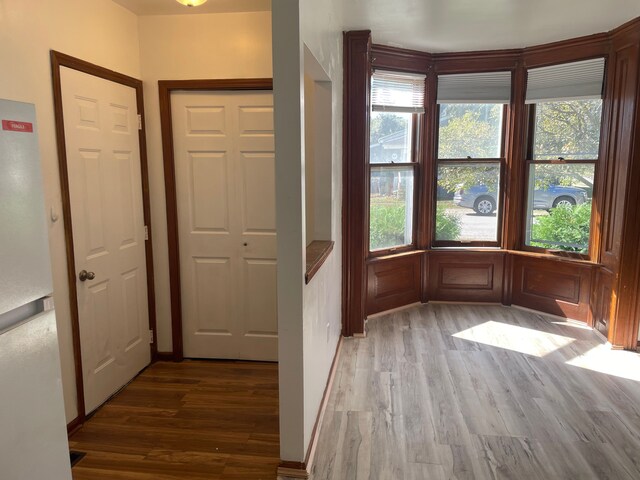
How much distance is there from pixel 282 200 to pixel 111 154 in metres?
1.49

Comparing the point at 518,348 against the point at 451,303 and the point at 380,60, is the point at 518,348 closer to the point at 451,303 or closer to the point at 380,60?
the point at 451,303

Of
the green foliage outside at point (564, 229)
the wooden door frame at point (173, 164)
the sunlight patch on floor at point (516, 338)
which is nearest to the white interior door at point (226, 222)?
the wooden door frame at point (173, 164)

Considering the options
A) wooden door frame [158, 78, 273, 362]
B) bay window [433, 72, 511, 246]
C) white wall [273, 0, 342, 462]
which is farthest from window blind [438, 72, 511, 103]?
white wall [273, 0, 342, 462]

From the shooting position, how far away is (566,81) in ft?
13.3

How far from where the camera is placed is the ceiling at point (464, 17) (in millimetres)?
3016

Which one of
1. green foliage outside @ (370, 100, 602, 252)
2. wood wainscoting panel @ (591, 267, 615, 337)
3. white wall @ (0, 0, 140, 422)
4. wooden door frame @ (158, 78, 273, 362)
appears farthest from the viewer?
green foliage outside @ (370, 100, 602, 252)

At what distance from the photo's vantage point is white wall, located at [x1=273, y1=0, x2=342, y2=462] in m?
1.90

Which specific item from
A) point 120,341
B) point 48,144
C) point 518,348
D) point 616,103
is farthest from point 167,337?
point 616,103

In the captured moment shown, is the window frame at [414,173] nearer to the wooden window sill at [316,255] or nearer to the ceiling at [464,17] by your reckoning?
the ceiling at [464,17]

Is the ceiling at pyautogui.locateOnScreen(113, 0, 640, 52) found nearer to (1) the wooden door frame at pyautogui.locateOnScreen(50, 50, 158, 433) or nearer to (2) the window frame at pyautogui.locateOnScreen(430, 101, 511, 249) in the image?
(1) the wooden door frame at pyautogui.locateOnScreen(50, 50, 158, 433)

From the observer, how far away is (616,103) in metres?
3.66

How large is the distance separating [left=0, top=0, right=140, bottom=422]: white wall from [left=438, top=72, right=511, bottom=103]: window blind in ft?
9.42

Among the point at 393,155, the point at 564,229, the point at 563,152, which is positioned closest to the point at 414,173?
the point at 393,155

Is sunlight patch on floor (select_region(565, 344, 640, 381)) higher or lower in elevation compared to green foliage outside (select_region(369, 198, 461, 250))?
lower
